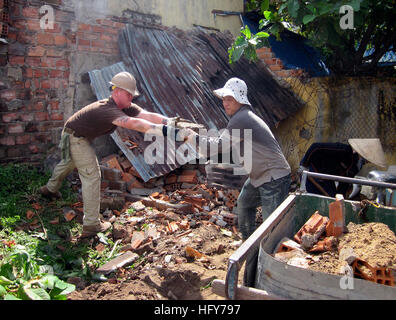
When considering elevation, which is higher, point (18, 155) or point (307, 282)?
point (18, 155)

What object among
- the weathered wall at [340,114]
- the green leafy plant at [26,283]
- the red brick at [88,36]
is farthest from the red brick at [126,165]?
the weathered wall at [340,114]

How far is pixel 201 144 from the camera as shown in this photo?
3629 mm

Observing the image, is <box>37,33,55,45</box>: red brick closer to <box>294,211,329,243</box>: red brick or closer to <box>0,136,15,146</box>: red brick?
<box>0,136,15,146</box>: red brick

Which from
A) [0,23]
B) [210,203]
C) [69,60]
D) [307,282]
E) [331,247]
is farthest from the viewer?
[69,60]

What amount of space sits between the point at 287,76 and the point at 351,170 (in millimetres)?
2992

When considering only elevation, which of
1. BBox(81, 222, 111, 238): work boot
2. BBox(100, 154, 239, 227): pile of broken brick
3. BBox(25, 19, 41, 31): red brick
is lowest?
BBox(81, 222, 111, 238): work boot

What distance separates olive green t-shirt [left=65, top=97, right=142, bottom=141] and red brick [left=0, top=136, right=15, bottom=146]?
5.80ft

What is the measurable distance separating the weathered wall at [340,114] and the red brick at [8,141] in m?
5.47

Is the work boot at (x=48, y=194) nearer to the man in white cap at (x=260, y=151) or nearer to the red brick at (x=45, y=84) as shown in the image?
the red brick at (x=45, y=84)

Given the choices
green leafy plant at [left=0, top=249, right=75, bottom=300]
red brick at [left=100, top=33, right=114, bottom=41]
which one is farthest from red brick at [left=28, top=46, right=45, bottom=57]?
green leafy plant at [left=0, top=249, right=75, bottom=300]

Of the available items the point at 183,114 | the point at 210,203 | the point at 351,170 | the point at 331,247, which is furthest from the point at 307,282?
the point at 183,114

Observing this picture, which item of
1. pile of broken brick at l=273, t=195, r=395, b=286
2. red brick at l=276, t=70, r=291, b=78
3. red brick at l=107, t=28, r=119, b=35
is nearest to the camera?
pile of broken brick at l=273, t=195, r=395, b=286

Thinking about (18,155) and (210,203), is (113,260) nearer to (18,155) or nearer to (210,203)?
(210,203)

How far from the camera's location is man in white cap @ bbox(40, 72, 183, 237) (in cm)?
407
